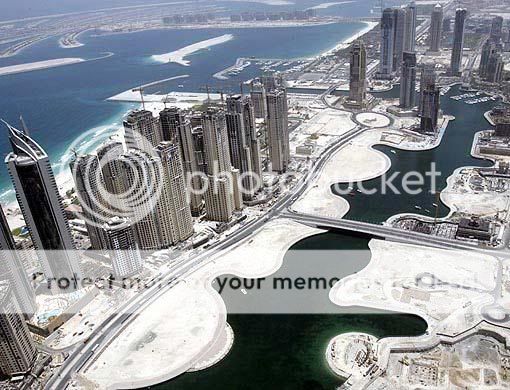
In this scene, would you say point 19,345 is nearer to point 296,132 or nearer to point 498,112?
point 296,132

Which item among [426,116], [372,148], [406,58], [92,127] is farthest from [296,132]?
[92,127]

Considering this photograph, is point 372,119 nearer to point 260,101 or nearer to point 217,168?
point 260,101

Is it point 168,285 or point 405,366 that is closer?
point 405,366

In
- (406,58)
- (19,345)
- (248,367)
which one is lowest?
(248,367)

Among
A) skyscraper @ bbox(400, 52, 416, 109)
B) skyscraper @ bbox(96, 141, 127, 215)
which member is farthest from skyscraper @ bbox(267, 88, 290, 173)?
skyscraper @ bbox(400, 52, 416, 109)

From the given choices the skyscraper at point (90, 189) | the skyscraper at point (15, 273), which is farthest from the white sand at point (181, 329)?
the skyscraper at point (90, 189)

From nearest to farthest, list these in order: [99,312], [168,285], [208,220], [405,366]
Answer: [405,366], [99,312], [168,285], [208,220]
